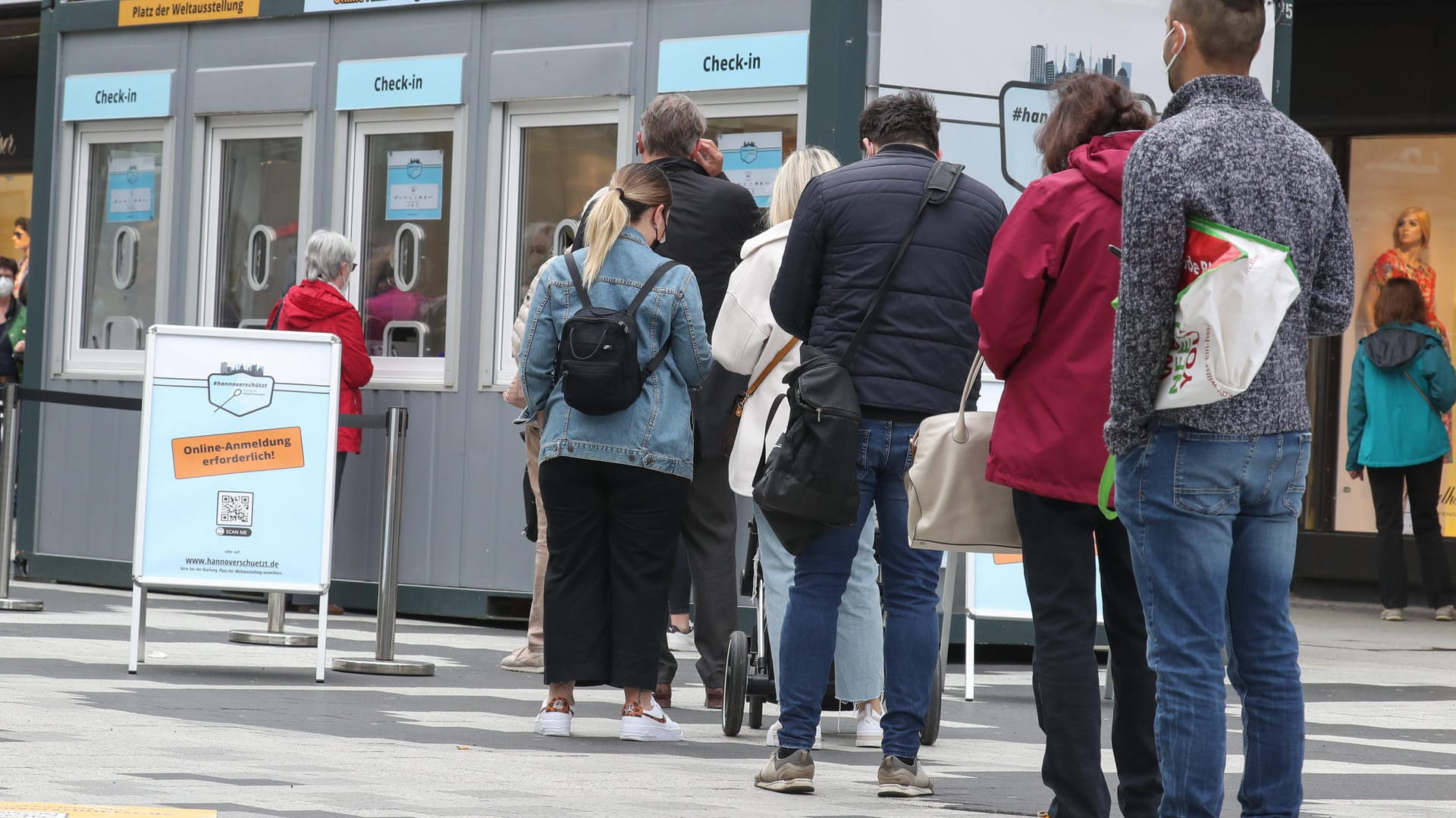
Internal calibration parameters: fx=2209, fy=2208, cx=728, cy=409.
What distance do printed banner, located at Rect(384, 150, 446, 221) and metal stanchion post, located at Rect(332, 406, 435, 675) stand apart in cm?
333

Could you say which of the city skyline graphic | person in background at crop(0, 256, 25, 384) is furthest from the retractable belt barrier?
person in background at crop(0, 256, 25, 384)

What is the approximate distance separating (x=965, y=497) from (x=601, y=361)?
6.34ft

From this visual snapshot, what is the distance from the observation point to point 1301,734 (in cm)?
432

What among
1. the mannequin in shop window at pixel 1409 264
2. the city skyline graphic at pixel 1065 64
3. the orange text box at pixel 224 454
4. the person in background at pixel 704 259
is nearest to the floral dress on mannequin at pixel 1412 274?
the mannequin in shop window at pixel 1409 264

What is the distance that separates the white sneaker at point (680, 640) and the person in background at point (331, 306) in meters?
1.92

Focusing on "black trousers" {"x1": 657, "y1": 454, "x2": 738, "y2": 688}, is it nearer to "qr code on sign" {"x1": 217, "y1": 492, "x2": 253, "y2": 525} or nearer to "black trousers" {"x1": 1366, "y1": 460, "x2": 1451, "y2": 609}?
"qr code on sign" {"x1": 217, "y1": 492, "x2": 253, "y2": 525}

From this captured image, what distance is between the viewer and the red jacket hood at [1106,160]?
15.7ft

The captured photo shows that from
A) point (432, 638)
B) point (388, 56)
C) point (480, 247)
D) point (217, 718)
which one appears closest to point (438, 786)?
point (217, 718)

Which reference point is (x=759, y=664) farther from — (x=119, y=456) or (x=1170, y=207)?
(x=119, y=456)

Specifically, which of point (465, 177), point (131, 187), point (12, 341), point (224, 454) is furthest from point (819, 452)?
point (12, 341)

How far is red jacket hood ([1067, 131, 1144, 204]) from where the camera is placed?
15.7ft

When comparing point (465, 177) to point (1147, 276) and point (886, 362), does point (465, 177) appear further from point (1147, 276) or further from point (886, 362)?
point (1147, 276)

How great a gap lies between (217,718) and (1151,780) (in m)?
3.25

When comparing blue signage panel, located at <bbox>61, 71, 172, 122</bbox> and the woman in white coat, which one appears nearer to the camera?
the woman in white coat
